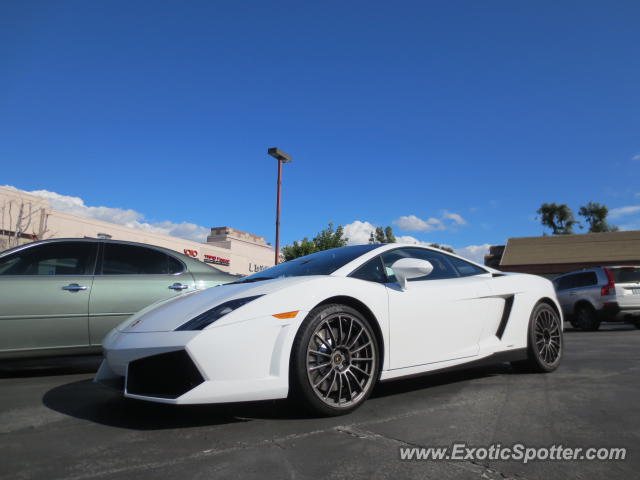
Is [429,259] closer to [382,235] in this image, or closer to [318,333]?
[318,333]

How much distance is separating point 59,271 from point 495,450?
433 centimetres

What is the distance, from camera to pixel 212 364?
262 cm

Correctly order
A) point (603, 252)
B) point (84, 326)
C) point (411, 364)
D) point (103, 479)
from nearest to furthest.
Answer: point (103, 479), point (411, 364), point (84, 326), point (603, 252)

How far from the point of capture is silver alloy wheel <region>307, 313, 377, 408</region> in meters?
2.92

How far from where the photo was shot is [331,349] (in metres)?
3.00

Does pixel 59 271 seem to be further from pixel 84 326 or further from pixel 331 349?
pixel 331 349

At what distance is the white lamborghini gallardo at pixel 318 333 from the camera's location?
2.68 m

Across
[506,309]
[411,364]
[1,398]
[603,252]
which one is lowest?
[1,398]

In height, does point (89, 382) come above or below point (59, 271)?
below

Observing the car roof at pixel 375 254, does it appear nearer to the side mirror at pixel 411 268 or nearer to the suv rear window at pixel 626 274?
the side mirror at pixel 411 268

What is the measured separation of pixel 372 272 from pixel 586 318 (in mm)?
10653

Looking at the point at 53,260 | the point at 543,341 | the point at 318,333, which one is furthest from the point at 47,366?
the point at 543,341

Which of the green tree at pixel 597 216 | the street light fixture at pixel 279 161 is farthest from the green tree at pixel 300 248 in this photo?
the green tree at pixel 597 216

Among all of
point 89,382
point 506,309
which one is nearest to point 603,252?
point 506,309
